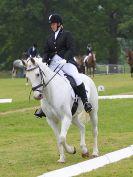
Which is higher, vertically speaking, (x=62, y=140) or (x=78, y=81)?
(x=78, y=81)

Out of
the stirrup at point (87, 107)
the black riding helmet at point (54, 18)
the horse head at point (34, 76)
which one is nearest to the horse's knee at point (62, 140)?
the horse head at point (34, 76)

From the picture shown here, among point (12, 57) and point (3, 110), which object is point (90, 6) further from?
point (3, 110)

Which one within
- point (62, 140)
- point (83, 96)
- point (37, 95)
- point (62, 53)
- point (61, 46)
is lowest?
point (62, 140)

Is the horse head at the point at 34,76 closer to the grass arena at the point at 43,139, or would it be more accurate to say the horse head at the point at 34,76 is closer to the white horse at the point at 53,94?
the white horse at the point at 53,94

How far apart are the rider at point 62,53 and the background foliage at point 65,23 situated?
61.7 meters

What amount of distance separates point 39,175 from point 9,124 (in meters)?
11.9

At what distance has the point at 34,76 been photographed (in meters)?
11.9

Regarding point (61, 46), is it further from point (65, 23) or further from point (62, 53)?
point (65, 23)

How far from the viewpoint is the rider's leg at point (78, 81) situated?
13.0 meters

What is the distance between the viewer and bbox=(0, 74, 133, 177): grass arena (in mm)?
11500

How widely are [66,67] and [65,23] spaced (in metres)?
62.3

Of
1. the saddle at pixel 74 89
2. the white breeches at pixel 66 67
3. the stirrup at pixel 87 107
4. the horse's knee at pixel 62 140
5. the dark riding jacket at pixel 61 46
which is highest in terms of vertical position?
the dark riding jacket at pixel 61 46

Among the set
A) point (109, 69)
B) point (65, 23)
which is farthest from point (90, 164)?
point (65, 23)

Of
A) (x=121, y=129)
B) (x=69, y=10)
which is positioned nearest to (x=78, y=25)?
(x=69, y=10)
